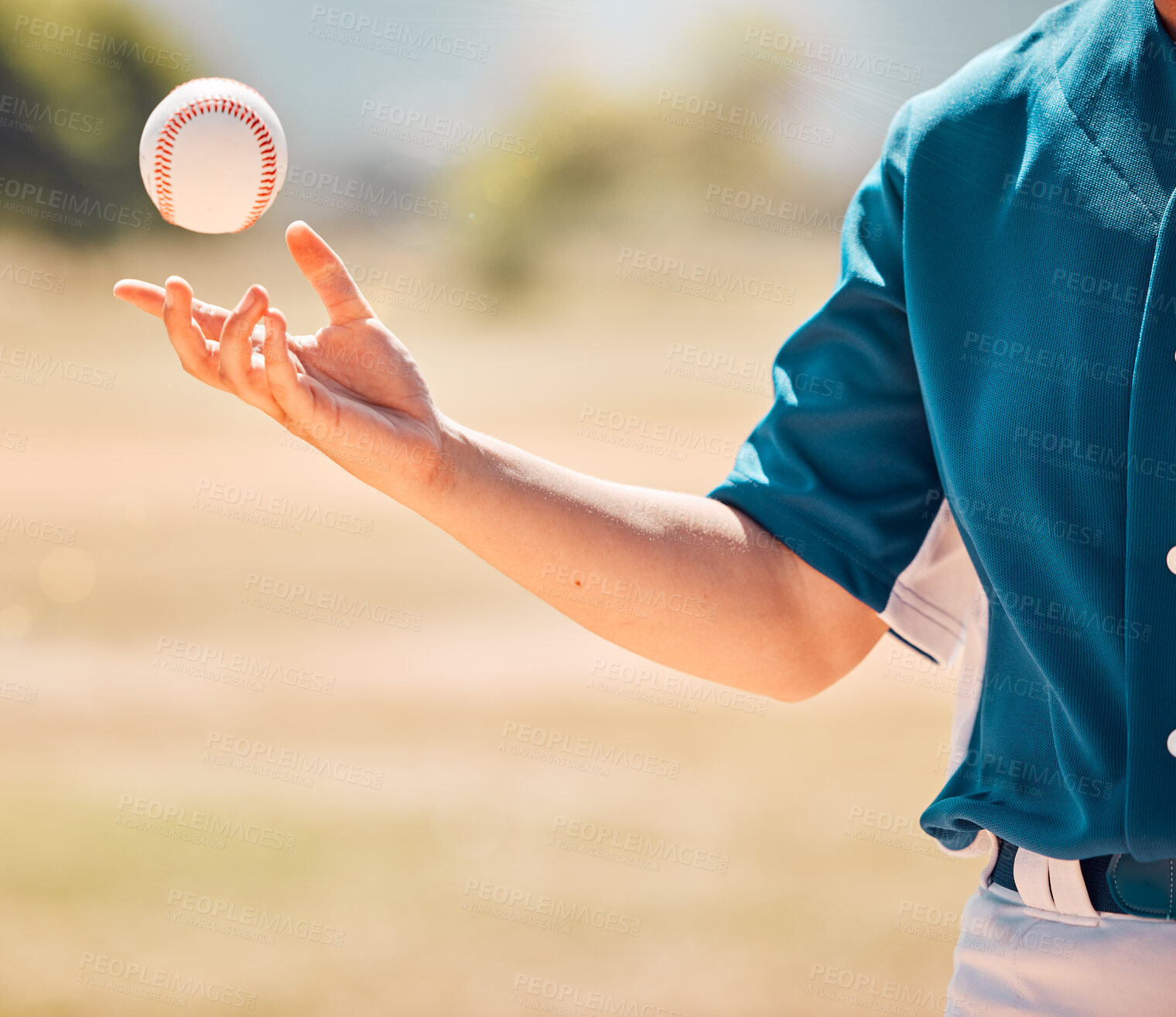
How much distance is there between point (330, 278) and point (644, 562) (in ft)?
1.32

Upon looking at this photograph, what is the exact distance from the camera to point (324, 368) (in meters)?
1.10

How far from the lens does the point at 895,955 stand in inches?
132

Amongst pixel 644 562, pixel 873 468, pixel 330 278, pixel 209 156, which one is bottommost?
pixel 644 562

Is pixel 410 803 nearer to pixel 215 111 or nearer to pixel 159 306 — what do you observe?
pixel 215 111

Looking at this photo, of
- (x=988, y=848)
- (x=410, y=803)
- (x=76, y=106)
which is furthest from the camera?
(x=76, y=106)

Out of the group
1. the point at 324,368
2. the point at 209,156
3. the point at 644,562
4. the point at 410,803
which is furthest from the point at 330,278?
the point at 410,803

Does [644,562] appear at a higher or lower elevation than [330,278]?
lower

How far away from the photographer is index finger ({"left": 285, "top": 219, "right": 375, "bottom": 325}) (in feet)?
3.59

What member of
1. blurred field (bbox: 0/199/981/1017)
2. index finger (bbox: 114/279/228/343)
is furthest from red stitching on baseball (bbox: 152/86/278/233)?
blurred field (bbox: 0/199/981/1017)

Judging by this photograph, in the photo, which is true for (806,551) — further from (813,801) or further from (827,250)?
(827,250)

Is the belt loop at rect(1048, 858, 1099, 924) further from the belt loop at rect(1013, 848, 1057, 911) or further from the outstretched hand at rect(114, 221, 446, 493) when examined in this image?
the outstretched hand at rect(114, 221, 446, 493)

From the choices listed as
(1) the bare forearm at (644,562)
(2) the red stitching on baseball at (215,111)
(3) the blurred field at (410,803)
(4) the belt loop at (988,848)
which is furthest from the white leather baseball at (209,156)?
(3) the blurred field at (410,803)

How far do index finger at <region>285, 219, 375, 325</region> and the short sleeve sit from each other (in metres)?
0.41

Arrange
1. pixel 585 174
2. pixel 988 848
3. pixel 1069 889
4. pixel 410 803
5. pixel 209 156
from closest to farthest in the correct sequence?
pixel 1069 889
pixel 988 848
pixel 209 156
pixel 410 803
pixel 585 174
